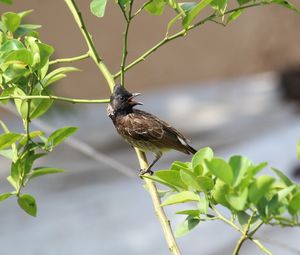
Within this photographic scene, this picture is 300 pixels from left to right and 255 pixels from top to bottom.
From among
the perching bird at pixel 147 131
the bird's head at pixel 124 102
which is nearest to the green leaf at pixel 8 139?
the bird's head at pixel 124 102

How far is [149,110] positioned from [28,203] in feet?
17.5

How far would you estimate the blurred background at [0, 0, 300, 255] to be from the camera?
4105 mm

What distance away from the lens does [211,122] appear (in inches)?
236

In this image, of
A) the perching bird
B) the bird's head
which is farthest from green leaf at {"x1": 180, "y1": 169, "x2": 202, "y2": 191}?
the perching bird

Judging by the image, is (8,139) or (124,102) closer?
(8,139)

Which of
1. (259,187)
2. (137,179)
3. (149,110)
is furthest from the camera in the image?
(149,110)

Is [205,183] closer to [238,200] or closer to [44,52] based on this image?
[238,200]

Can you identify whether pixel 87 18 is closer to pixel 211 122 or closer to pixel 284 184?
pixel 211 122

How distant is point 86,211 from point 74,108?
1274 mm

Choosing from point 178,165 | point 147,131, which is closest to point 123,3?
point 178,165

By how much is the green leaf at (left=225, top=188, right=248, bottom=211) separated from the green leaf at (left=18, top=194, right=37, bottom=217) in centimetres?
31

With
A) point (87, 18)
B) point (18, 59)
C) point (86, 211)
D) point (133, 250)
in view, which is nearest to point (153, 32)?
point (87, 18)

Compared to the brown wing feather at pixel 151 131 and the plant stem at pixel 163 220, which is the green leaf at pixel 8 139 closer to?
the plant stem at pixel 163 220

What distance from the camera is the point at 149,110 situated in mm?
6203
